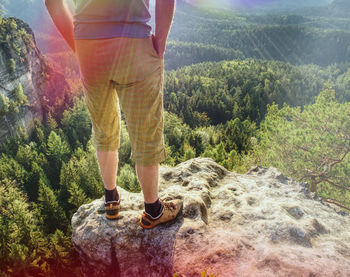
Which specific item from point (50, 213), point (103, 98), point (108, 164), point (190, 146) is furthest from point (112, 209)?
point (190, 146)

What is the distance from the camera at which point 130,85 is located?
245cm

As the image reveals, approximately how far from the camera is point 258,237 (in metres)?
3.05

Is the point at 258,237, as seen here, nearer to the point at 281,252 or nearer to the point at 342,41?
the point at 281,252

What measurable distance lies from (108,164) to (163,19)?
1.69 m

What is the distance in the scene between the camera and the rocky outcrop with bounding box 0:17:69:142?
40.8 metres

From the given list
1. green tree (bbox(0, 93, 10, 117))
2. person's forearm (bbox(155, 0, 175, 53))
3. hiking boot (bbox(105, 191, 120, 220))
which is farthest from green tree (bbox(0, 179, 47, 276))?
green tree (bbox(0, 93, 10, 117))

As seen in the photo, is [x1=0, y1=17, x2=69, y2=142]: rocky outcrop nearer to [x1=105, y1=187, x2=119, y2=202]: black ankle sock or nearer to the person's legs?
[x1=105, y1=187, x2=119, y2=202]: black ankle sock

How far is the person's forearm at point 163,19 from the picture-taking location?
2.35m

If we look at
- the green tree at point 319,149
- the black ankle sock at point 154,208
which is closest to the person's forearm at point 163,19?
the black ankle sock at point 154,208

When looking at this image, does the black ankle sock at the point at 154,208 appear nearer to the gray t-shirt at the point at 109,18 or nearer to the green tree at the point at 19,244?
the gray t-shirt at the point at 109,18

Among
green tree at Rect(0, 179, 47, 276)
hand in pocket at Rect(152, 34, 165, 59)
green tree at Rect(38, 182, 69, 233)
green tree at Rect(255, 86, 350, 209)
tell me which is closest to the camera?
hand in pocket at Rect(152, 34, 165, 59)

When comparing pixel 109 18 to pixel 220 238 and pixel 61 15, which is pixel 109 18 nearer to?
pixel 61 15

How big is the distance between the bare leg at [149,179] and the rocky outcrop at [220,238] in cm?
51

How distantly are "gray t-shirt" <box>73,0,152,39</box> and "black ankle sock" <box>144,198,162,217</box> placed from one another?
178 cm
